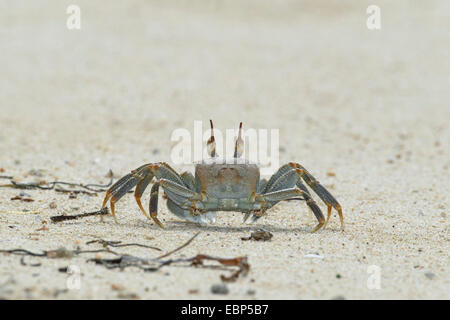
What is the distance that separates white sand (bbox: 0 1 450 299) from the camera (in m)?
4.27

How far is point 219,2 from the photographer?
20.3m

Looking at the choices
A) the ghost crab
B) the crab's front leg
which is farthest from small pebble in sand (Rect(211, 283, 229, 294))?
the crab's front leg

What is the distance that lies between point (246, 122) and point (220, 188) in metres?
6.82

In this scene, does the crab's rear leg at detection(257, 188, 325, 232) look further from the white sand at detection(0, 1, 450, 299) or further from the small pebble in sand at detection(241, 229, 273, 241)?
the small pebble in sand at detection(241, 229, 273, 241)

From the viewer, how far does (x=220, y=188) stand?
5480 millimetres

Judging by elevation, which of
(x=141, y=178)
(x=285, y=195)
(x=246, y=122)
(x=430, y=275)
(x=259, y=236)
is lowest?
(x=430, y=275)

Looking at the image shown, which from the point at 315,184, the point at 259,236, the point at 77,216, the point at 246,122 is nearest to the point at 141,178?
the point at 77,216

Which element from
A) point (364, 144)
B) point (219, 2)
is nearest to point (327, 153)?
point (364, 144)

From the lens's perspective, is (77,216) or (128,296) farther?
(77,216)

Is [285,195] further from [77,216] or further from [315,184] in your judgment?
[77,216]

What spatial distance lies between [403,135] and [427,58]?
4.80 metres

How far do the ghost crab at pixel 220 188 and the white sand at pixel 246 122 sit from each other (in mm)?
235

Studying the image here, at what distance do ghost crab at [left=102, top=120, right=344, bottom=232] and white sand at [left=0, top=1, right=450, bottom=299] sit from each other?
23 cm

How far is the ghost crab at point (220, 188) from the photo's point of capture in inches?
215
